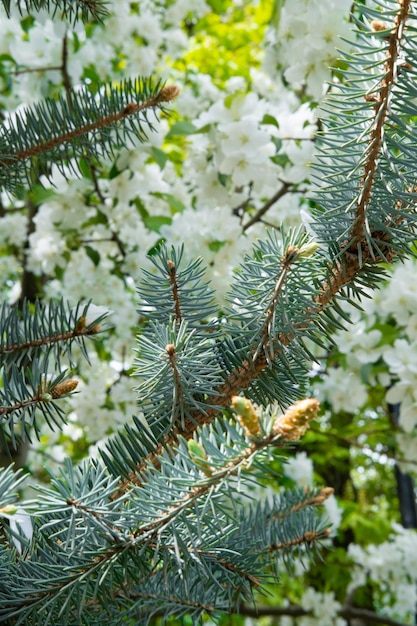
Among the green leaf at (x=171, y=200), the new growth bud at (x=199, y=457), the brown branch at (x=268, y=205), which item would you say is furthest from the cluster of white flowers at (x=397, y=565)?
the new growth bud at (x=199, y=457)

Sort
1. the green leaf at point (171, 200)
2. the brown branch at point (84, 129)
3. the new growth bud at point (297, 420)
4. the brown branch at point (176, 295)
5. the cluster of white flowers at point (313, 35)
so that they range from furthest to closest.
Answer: the green leaf at point (171, 200) < the cluster of white flowers at point (313, 35) < the brown branch at point (84, 129) < the brown branch at point (176, 295) < the new growth bud at point (297, 420)

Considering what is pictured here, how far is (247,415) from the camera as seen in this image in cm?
35

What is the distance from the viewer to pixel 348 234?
485mm

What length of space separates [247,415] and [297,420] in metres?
0.03

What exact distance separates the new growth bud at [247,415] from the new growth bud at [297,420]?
0.04 ft

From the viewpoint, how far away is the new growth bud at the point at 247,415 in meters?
0.34

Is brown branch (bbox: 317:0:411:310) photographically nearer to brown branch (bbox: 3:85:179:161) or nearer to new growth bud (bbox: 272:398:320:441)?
new growth bud (bbox: 272:398:320:441)

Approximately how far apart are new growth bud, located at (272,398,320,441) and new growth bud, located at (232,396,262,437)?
0.04 feet

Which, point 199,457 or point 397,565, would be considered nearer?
point 199,457

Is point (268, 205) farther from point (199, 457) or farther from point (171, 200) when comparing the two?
point (199, 457)

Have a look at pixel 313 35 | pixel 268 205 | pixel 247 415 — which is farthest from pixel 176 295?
pixel 268 205

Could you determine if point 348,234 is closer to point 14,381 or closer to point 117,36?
point 14,381

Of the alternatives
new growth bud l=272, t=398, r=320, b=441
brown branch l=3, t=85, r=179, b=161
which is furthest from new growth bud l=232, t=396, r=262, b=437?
brown branch l=3, t=85, r=179, b=161

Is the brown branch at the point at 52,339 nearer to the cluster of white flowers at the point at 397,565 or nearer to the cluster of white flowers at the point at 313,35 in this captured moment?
the cluster of white flowers at the point at 313,35
